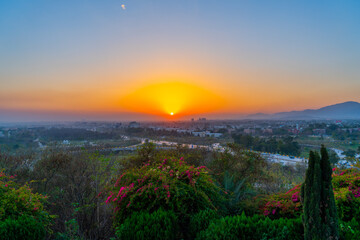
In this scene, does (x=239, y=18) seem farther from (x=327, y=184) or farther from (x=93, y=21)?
(x=327, y=184)

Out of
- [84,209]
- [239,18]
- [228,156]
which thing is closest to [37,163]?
[84,209]

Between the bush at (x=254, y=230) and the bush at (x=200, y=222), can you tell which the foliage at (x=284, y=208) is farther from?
the bush at (x=200, y=222)

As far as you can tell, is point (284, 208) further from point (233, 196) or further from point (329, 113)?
point (329, 113)

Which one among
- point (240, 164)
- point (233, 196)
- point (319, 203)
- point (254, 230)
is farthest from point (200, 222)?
point (240, 164)

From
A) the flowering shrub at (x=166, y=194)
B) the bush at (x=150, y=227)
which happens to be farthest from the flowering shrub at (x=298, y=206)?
the bush at (x=150, y=227)

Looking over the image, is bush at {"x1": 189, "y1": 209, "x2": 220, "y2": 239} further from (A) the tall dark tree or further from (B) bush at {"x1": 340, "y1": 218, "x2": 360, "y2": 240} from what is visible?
(B) bush at {"x1": 340, "y1": 218, "x2": 360, "y2": 240}

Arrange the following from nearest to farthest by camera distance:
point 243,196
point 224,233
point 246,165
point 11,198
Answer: point 224,233 → point 11,198 → point 243,196 → point 246,165

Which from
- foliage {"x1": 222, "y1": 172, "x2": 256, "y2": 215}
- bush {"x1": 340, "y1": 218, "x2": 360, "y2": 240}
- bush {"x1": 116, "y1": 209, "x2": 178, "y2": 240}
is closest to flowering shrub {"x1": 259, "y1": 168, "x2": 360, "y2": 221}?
foliage {"x1": 222, "y1": 172, "x2": 256, "y2": 215}

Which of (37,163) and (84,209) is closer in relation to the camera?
(84,209)
